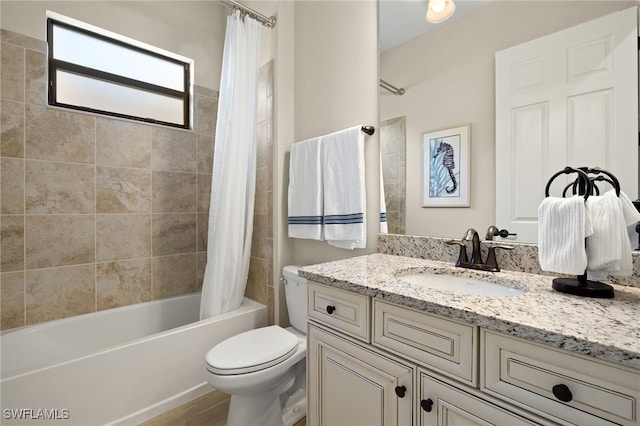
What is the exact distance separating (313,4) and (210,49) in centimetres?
99

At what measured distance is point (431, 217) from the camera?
1.26 m

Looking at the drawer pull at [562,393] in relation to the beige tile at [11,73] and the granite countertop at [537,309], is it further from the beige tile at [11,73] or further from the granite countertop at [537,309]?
the beige tile at [11,73]

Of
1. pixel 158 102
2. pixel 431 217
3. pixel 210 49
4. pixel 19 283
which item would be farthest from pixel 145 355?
pixel 210 49

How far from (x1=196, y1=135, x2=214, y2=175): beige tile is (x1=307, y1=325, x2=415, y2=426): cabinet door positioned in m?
1.74

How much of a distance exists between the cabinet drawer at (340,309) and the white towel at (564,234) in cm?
52

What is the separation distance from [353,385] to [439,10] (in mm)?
1584

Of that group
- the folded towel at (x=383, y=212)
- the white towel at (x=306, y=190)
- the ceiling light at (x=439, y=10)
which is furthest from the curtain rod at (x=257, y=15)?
the folded towel at (x=383, y=212)

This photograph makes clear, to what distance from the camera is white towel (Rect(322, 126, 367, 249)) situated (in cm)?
143

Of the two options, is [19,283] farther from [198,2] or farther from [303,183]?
[198,2]

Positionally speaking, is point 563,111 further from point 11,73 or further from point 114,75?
point 11,73

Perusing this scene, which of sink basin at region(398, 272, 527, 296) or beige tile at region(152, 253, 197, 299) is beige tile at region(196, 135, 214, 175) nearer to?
beige tile at region(152, 253, 197, 299)

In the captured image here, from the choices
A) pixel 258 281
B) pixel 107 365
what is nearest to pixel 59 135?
pixel 107 365

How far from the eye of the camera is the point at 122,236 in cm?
188

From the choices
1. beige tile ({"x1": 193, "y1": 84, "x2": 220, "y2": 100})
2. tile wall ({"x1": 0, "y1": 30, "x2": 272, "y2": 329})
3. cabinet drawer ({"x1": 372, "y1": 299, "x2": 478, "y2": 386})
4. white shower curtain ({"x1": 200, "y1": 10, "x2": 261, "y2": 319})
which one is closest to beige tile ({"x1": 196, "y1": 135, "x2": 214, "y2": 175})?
tile wall ({"x1": 0, "y1": 30, "x2": 272, "y2": 329})
